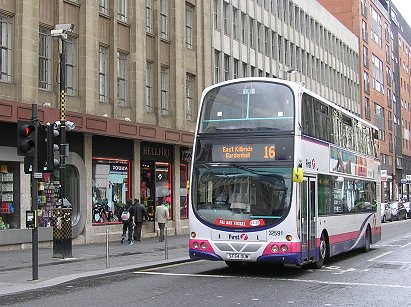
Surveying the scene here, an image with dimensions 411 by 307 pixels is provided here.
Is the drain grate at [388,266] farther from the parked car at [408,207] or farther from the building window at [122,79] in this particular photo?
the parked car at [408,207]

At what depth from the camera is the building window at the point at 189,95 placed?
33062mm

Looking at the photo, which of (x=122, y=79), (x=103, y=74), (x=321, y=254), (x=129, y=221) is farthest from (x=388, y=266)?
(x=122, y=79)

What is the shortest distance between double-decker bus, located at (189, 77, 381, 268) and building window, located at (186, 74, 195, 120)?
17.9m

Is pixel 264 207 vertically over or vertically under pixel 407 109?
under

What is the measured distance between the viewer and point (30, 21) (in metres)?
22.1

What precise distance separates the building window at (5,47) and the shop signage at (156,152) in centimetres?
859

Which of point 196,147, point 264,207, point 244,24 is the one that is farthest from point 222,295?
point 244,24

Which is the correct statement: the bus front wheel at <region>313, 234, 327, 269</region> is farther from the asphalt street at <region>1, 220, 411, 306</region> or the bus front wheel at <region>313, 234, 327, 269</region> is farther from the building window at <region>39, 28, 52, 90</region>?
the building window at <region>39, 28, 52, 90</region>

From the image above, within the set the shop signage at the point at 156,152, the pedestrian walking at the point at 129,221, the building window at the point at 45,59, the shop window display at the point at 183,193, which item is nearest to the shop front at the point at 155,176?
the shop signage at the point at 156,152

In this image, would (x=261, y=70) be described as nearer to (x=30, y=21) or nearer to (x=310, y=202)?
(x=30, y=21)

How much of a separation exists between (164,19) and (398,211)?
2998 centimetres

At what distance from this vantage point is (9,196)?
21.5m

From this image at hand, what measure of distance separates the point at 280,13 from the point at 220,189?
34.4 m

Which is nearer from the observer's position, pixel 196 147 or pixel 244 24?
pixel 196 147
